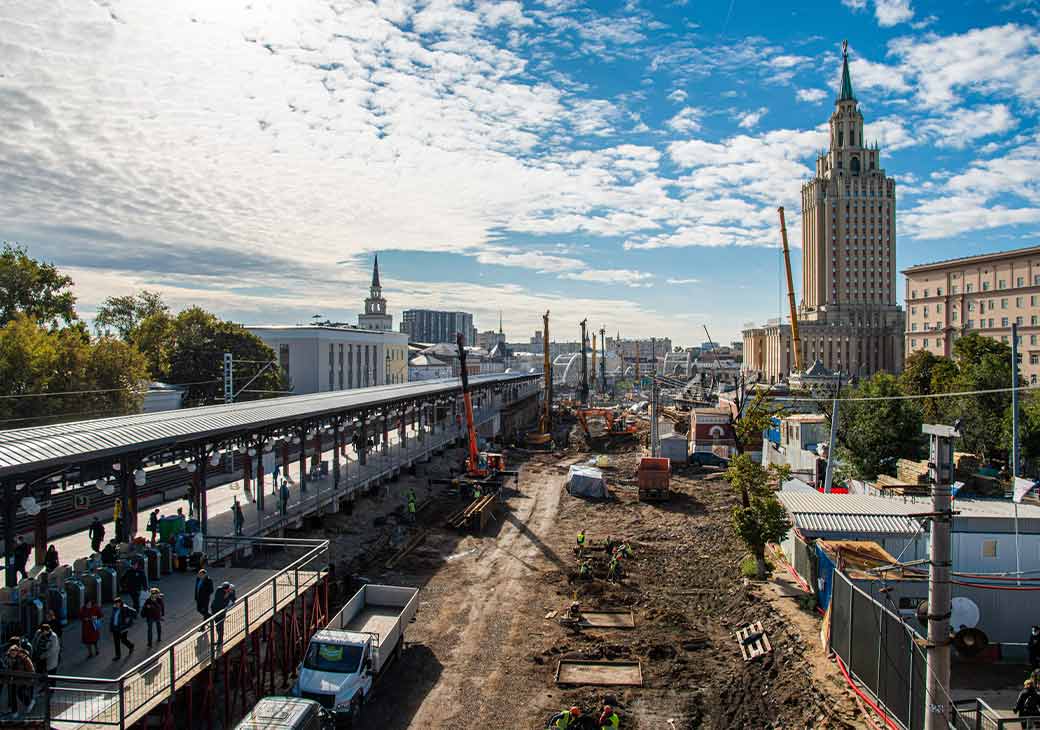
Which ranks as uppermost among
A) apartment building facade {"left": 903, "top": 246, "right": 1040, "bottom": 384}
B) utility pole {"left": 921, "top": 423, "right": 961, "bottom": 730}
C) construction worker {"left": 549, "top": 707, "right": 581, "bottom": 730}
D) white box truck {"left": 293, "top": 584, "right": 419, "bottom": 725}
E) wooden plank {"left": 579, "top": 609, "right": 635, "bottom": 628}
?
apartment building facade {"left": 903, "top": 246, "right": 1040, "bottom": 384}

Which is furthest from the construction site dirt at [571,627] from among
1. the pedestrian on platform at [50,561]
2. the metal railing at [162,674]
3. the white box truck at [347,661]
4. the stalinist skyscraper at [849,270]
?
the stalinist skyscraper at [849,270]

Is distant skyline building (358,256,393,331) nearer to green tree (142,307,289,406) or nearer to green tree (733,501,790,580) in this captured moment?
green tree (142,307,289,406)

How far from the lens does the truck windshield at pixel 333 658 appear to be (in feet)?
47.7

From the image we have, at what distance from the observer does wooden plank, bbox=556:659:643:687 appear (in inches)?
655

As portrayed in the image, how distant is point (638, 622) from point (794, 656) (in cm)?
513

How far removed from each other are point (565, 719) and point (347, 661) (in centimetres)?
488

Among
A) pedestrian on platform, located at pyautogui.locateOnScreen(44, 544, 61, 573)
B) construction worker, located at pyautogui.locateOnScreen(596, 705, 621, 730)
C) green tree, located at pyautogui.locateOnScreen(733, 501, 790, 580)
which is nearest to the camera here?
construction worker, located at pyautogui.locateOnScreen(596, 705, 621, 730)

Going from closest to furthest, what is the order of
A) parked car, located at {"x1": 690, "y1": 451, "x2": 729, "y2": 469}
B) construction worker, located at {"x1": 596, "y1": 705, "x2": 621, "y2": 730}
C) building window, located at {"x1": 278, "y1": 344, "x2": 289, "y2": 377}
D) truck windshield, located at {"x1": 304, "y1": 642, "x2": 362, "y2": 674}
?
construction worker, located at {"x1": 596, "y1": 705, "x2": 621, "y2": 730} < truck windshield, located at {"x1": 304, "y1": 642, "x2": 362, "y2": 674} < parked car, located at {"x1": 690, "y1": 451, "x2": 729, "y2": 469} < building window, located at {"x1": 278, "y1": 344, "x2": 289, "y2": 377}

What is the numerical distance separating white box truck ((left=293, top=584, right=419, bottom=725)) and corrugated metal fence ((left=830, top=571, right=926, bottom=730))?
10449mm

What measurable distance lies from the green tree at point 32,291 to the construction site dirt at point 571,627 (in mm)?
30881

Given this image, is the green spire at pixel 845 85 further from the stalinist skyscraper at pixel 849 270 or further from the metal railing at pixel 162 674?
the metal railing at pixel 162 674

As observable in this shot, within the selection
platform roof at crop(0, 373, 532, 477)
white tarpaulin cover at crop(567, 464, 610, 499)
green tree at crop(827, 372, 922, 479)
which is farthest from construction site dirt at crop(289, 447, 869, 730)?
green tree at crop(827, 372, 922, 479)

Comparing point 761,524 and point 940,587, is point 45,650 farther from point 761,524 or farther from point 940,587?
point 761,524

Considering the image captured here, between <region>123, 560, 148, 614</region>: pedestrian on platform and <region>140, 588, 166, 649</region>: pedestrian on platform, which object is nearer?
<region>140, 588, 166, 649</region>: pedestrian on platform
